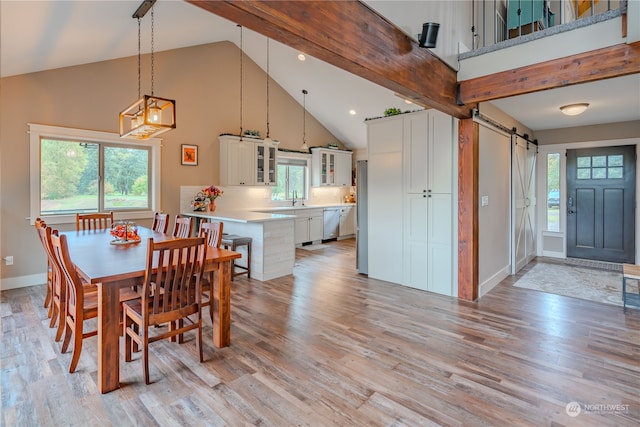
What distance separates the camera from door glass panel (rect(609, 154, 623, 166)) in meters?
5.70

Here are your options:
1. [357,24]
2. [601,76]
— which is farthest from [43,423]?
[601,76]

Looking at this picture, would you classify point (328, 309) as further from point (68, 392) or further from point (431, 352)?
point (68, 392)

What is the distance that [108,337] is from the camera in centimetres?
221

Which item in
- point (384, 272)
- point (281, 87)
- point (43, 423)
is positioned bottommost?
point (43, 423)

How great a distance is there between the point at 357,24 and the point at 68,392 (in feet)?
10.2

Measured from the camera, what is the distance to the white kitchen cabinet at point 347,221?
886 centimetres

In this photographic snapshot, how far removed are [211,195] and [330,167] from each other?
11.7ft

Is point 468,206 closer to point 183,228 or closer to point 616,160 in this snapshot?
point 183,228

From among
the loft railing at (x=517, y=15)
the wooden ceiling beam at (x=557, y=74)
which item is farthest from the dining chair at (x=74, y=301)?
the loft railing at (x=517, y=15)

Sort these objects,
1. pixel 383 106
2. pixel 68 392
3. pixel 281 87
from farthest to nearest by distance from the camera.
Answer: pixel 281 87 < pixel 383 106 < pixel 68 392

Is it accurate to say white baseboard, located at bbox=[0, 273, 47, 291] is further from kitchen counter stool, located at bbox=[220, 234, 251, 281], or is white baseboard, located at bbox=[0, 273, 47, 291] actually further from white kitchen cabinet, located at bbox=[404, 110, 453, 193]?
white kitchen cabinet, located at bbox=[404, 110, 453, 193]

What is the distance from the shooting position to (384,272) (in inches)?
188

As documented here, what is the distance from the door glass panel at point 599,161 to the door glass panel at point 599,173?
7cm

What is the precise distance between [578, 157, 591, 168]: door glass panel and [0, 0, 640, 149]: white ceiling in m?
0.65
